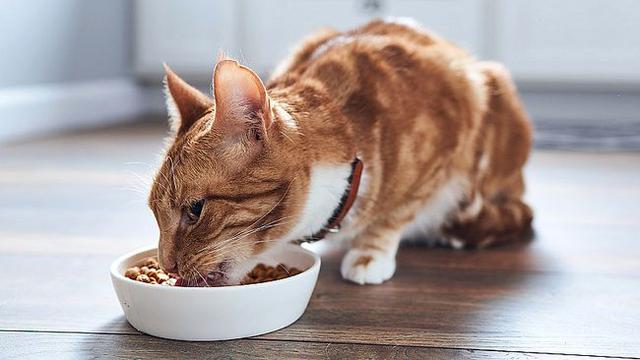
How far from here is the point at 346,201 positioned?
1349 millimetres

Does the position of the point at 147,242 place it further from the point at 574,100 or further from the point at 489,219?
the point at 574,100

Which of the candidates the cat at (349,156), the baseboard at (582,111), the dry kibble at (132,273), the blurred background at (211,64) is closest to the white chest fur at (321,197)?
the cat at (349,156)

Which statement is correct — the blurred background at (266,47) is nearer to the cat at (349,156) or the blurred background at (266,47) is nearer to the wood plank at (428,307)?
the cat at (349,156)

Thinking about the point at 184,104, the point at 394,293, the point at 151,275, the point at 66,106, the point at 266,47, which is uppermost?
the point at 184,104

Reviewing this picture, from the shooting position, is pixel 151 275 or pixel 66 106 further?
pixel 66 106

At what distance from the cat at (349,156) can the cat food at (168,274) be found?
0.06 metres

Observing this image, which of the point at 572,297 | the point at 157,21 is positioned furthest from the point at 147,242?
the point at 157,21

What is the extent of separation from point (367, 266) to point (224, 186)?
1.32 ft

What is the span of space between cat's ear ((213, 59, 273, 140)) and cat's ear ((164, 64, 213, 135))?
0.12 meters

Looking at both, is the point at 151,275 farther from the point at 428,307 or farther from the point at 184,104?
the point at 428,307

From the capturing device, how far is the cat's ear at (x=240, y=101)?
1055 millimetres

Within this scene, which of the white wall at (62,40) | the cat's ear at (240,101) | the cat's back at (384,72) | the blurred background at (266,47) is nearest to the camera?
the cat's ear at (240,101)

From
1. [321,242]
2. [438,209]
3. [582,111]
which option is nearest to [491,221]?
[438,209]

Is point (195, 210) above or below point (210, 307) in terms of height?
above
